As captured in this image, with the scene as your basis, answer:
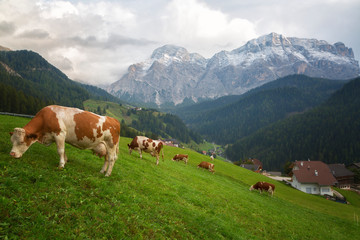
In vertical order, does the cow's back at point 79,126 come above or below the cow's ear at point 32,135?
above

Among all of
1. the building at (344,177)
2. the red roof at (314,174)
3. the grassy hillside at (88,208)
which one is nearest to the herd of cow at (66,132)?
the grassy hillside at (88,208)

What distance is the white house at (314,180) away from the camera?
78.6 metres

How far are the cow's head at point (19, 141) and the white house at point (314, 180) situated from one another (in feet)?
305

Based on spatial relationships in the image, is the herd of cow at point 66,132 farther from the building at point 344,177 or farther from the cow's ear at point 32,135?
the building at point 344,177

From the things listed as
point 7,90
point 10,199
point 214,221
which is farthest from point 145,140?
point 7,90

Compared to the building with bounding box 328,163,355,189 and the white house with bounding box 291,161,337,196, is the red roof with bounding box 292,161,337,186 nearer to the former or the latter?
the white house with bounding box 291,161,337,196

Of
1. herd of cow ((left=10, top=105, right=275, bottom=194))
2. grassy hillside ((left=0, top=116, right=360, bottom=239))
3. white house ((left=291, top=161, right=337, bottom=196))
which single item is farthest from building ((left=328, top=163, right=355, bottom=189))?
herd of cow ((left=10, top=105, right=275, bottom=194))

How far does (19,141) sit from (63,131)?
6.42 ft

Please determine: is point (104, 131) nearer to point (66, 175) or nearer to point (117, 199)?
point (66, 175)

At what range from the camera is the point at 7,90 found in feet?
305

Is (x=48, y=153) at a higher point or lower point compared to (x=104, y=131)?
lower

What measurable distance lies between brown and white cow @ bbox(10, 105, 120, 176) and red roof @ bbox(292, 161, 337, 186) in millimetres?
89886

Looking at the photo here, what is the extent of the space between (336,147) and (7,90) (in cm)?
24948

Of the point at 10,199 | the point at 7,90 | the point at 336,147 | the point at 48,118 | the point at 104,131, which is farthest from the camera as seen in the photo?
the point at 336,147
